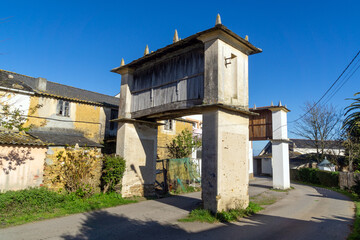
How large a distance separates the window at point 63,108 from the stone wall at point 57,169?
3.37 metres

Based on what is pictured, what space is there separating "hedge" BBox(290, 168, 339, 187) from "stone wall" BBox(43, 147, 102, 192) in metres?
19.0

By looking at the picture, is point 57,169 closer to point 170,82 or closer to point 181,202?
point 181,202

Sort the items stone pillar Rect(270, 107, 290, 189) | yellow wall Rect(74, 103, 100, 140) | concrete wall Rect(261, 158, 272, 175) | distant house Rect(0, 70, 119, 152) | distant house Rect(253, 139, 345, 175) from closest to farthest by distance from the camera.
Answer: distant house Rect(0, 70, 119, 152)
yellow wall Rect(74, 103, 100, 140)
stone pillar Rect(270, 107, 290, 189)
distant house Rect(253, 139, 345, 175)
concrete wall Rect(261, 158, 272, 175)

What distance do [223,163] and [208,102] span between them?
242 cm

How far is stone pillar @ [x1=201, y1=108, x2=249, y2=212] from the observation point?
845 centimetres

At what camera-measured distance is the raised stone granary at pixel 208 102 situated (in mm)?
8688

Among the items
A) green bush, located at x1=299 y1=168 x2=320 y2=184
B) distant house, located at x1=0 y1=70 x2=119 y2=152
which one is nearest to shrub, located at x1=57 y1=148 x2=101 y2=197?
distant house, located at x1=0 y1=70 x2=119 y2=152

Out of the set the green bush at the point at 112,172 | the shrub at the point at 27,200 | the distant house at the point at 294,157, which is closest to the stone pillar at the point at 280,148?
the green bush at the point at 112,172

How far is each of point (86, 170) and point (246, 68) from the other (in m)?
9.03

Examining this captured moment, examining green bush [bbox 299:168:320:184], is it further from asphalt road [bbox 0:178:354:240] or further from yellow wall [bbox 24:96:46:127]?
yellow wall [bbox 24:96:46:127]

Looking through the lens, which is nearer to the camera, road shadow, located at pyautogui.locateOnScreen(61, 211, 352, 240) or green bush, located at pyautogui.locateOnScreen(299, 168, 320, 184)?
road shadow, located at pyautogui.locateOnScreen(61, 211, 352, 240)

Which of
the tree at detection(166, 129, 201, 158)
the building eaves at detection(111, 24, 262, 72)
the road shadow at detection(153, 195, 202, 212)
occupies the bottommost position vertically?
the road shadow at detection(153, 195, 202, 212)

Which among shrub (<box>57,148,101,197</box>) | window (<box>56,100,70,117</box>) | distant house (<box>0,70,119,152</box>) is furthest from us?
window (<box>56,100,70,117</box>)

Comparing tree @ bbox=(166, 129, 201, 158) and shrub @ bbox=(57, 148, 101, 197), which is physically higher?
tree @ bbox=(166, 129, 201, 158)
